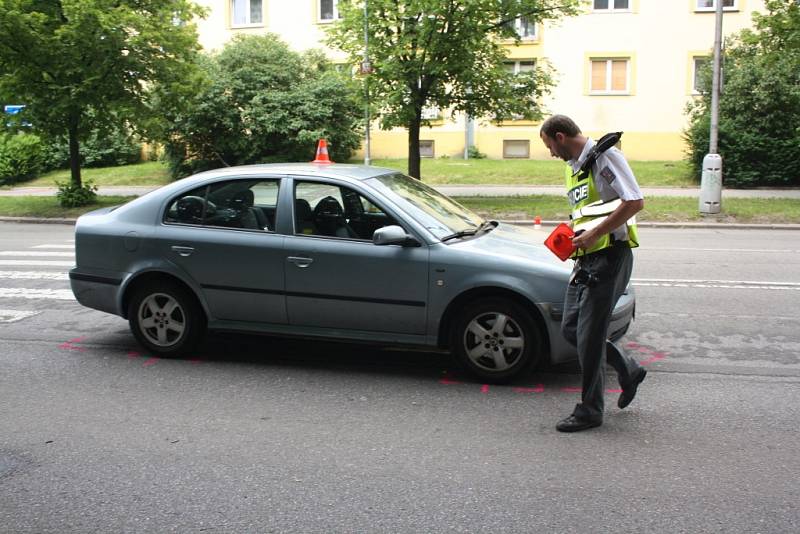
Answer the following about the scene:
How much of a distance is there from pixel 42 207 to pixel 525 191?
12325 millimetres

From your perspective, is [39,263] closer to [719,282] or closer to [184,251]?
[184,251]

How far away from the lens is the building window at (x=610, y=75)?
30.9 meters

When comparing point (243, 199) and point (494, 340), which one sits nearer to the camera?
point (494, 340)

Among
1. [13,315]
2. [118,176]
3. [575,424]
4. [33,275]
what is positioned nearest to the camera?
[575,424]

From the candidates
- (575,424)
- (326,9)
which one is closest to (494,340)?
(575,424)

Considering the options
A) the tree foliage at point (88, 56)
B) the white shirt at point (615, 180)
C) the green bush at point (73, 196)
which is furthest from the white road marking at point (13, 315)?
the green bush at point (73, 196)

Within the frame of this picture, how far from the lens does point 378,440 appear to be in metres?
4.70

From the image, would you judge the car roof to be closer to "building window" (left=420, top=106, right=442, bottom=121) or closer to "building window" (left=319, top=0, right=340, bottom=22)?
"building window" (left=420, top=106, right=442, bottom=121)

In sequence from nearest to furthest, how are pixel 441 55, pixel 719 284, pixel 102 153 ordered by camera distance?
pixel 719 284 < pixel 441 55 < pixel 102 153

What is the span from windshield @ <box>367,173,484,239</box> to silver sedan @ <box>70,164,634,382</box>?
0.02 meters

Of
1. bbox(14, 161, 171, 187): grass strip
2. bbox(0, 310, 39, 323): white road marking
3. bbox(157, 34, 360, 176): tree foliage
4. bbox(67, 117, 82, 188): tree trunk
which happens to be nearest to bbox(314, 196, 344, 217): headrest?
bbox(0, 310, 39, 323): white road marking

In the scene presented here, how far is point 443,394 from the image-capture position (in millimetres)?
5520

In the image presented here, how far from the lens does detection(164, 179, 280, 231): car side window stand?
20.6ft

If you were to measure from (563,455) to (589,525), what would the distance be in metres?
0.85
